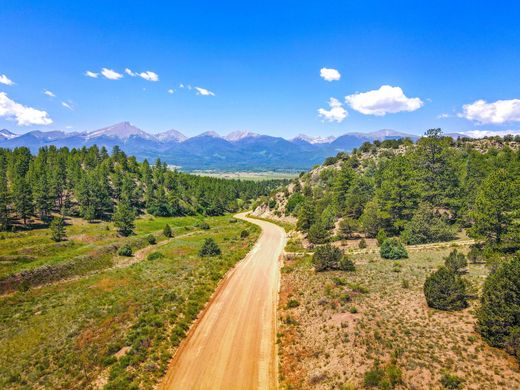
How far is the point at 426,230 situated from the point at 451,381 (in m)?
41.3

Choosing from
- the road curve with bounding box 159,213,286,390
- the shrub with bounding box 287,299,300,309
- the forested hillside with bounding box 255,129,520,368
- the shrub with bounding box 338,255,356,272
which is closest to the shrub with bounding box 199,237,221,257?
the forested hillside with bounding box 255,129,520,368

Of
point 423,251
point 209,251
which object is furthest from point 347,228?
point 209,251

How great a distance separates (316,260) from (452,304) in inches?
739

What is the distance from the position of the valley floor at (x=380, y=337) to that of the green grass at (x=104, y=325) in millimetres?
11508

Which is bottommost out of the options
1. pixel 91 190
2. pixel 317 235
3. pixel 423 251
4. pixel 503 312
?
pixel 317 235

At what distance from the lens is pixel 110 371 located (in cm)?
2245

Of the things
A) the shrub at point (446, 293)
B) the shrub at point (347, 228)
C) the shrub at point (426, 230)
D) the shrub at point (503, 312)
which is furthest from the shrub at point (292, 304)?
the shrub at point (347, 228)

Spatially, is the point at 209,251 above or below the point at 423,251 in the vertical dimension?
below

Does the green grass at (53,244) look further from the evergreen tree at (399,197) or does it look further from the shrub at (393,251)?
the evergreen tree at (399,197)

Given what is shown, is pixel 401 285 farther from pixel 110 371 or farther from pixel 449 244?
pixel 110 371

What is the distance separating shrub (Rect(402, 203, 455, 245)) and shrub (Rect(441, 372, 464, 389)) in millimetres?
39600

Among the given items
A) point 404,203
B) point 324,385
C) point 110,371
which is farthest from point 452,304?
point 404,203

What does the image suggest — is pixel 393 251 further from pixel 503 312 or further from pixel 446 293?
pixel 503 312

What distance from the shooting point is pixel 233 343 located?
87.7 ft
